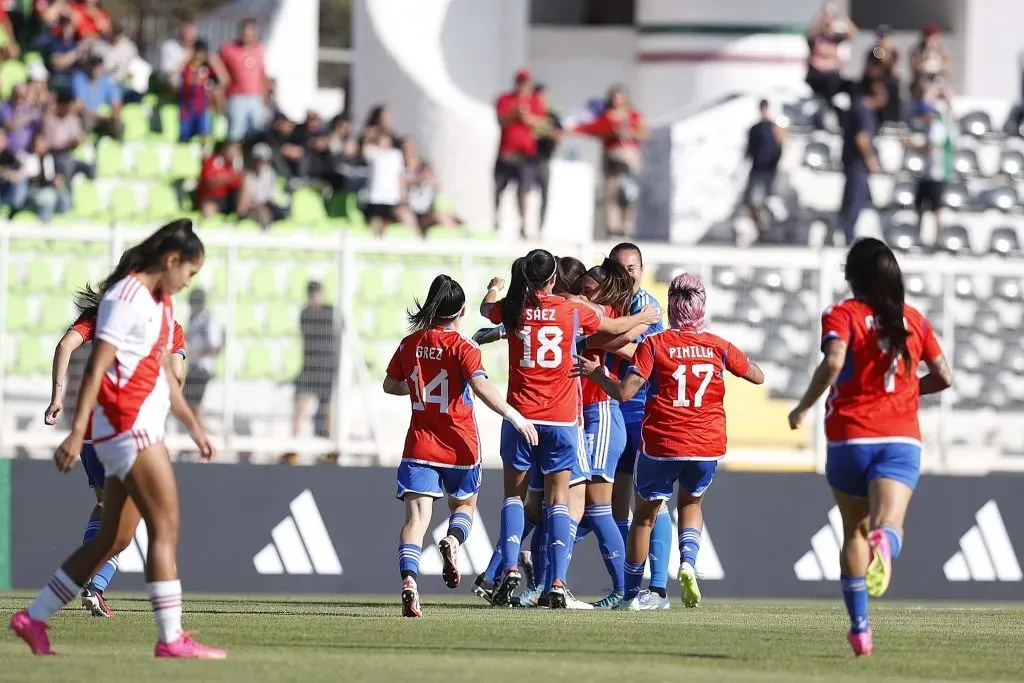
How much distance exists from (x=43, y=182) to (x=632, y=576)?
10.3m

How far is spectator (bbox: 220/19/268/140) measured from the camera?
2395 cm

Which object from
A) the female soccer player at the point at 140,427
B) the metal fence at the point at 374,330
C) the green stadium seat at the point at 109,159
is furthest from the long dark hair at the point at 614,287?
the green stadium seat at the point at 109,159

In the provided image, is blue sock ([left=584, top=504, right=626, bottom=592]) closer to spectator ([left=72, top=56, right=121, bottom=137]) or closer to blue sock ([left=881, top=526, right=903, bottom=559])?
blue sock ([left=881, top=526, right=903, bottom=559])

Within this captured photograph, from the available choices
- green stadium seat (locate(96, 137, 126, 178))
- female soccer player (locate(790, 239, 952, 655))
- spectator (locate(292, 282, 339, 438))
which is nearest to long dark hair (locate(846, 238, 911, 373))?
female soccer player (locate(790, 239, 952, 655))

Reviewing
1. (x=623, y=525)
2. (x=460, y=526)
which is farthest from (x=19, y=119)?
(x=460, y=526)

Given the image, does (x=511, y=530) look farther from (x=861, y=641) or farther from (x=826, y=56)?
(x=826, y=56)

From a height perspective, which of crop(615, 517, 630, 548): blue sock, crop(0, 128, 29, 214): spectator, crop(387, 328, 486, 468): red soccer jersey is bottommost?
crop(615, 517, 630, 548): blue sock

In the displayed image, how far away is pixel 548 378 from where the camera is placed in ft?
44.0

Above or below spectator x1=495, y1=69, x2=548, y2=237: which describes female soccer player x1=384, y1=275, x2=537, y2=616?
below

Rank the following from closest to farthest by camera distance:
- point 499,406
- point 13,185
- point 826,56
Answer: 1. point 499,406
2. point 13,185
3. point 826,56

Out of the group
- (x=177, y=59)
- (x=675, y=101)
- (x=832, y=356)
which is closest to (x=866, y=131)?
(x=675, y=101)

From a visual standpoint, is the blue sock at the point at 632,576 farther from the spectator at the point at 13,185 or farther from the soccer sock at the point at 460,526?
the spectator at the point at 13,185

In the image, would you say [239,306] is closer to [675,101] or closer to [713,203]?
[713,203]

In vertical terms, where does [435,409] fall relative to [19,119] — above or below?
below
